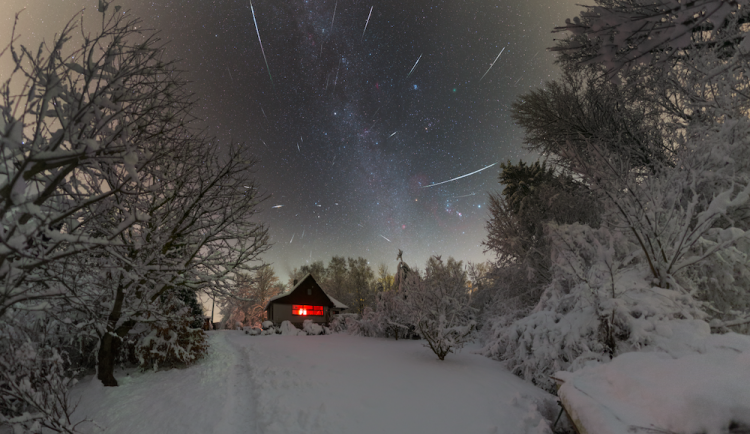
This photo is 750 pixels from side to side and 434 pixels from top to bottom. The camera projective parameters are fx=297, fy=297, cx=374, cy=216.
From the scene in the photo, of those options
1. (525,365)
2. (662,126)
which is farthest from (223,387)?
(662,126)

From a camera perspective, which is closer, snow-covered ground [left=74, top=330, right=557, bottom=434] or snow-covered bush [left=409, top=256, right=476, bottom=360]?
snow-covered ground [left=74, top=330, right=557, bottom=434]

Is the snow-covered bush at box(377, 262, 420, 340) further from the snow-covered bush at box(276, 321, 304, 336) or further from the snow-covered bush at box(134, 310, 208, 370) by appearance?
the snow-covered bush at box(134, 310, 208, 370)

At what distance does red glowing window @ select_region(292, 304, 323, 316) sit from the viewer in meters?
30.7

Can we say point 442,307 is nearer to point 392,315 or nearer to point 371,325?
point 392,315

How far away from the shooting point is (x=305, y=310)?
31000 millimetres

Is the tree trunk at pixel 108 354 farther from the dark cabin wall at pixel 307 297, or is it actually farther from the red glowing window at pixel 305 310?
the red glowing window at pixel 305 310

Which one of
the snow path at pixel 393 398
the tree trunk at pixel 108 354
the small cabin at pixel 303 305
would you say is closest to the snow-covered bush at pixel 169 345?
the tree trunk at pixel 108 354

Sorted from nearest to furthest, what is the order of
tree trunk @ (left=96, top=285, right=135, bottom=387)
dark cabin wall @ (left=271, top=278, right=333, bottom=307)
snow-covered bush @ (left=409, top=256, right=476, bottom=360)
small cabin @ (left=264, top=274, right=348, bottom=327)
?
tree trunk @ (left=96, top=285, right=135, bottom=387) → snow-covered bush @ (left=409, top=256, right=476, bottom=360) → small cabin @ (left=264, top=274, right=348, bottom=327) → dark cabin wall @ (left=271, top=278, right=333, bottom=307)

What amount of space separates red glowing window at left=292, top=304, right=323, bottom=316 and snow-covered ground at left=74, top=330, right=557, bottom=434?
23090 millimetres

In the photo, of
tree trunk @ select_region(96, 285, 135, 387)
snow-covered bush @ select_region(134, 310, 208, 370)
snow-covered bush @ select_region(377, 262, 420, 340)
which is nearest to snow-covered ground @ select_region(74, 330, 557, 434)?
tree trunk @ select_region(96, 285, 135, 387)

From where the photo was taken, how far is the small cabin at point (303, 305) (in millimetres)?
30141

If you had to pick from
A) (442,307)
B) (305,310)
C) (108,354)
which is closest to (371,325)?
(442,307)

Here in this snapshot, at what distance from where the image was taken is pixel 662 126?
873cm

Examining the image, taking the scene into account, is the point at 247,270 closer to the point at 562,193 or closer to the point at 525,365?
the point at 525,365
